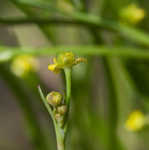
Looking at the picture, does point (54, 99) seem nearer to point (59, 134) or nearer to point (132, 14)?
point (59, 134)

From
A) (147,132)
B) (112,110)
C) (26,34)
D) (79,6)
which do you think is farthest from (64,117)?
(26,34)

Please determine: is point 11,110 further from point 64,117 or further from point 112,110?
point 64,117

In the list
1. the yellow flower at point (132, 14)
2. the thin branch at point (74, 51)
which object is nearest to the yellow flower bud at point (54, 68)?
the thin branch at point (74, 51)

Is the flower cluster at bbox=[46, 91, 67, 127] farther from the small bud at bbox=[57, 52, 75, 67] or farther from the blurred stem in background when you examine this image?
the blurred stem in background

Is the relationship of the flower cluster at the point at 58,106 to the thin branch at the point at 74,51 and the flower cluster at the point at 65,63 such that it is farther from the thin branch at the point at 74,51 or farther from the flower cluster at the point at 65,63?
the thin branch at the point at 74,51

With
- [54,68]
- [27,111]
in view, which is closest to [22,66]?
[27,111]
